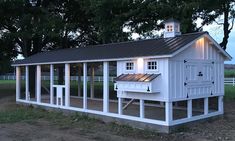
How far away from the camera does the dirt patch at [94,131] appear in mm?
11078

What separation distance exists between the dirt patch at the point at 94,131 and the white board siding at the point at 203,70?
3.80ft

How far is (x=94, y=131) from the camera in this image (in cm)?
1222

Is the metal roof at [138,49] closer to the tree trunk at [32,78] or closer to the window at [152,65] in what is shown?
the window at [152,65]

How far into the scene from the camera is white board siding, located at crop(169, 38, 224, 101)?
12117 millimetres

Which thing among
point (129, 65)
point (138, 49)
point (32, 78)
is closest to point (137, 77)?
point (129, 65)

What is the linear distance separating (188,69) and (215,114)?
286cm

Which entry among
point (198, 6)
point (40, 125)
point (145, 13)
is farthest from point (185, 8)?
point (40, 125)

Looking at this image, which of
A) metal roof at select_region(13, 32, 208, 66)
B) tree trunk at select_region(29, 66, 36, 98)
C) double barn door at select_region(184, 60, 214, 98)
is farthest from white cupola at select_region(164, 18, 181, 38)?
tree trunk at select_region(29, 66, 36, 98)

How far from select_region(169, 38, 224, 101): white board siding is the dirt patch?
3.80 feet

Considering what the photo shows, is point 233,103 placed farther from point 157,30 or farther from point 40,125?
point 40,125

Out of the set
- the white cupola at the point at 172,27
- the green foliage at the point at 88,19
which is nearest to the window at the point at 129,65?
the white cupola at the point at 172,27

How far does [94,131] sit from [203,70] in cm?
467

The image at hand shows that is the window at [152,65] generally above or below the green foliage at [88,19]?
below

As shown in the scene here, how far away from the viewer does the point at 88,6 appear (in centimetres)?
2219
